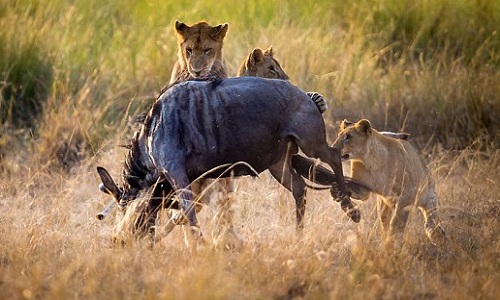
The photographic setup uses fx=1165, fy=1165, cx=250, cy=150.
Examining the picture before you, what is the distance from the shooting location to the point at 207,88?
7.15 meters

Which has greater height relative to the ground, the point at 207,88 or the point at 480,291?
the point at 207,88

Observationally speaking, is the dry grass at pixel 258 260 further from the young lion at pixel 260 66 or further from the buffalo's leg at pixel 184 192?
the young lion at pixel 260 66

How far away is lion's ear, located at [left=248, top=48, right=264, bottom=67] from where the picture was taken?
878 centimetres

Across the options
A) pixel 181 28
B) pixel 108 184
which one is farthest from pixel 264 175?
pixel 108 184

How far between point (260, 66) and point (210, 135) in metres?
1.91

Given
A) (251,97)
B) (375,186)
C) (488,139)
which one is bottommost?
(488,139)

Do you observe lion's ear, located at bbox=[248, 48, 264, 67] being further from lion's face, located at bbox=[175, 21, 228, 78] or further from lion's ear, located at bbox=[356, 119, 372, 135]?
lion's ear, located at bbox=[356, 119, 372, 135]

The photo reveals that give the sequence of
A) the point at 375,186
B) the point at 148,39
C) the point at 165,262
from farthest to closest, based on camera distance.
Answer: the point at 148,39 → the point at 375,186 → the point at 165,262

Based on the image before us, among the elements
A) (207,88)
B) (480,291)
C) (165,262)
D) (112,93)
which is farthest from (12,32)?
(480,291)

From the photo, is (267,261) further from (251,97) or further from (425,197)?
(425,197)

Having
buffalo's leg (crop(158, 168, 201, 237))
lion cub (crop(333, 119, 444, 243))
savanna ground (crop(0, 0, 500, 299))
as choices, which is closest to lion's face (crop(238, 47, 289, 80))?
savanna ground (crop(0, 0, 500, 299))

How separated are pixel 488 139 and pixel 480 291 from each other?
4.46 m

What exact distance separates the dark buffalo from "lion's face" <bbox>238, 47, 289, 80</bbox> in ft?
5.08

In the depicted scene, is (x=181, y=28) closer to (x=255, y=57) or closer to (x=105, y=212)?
(x=255, y=57)
